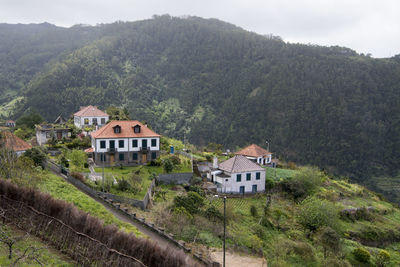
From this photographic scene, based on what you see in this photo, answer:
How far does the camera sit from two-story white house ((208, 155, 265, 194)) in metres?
36.7

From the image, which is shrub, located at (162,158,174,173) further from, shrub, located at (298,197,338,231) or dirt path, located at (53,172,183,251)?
shrub, located at (298,197,338,231)

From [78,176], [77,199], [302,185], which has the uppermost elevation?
[77,199]

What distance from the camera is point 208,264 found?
17703 millimetres

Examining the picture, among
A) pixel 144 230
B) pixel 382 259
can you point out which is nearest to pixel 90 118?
pixel 144 230

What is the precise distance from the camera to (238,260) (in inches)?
810

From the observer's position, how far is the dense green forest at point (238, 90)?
9581cm

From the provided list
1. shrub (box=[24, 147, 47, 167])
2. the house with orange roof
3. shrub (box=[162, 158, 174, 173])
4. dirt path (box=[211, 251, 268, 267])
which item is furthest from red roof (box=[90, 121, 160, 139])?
dirt path (box=[211, 251, 268, 267])

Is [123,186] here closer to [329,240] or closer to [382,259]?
[329,240]

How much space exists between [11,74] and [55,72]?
45.0m

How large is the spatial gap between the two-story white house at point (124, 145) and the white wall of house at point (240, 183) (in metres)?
10.4

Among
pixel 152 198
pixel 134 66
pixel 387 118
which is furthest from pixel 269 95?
pixel 152 198

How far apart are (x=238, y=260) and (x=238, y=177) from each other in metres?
17.1

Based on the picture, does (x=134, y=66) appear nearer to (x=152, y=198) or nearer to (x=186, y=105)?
(x=186, y=105)

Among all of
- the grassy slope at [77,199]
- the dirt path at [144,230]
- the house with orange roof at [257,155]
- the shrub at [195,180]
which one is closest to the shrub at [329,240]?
the dirt path at [144,230]
